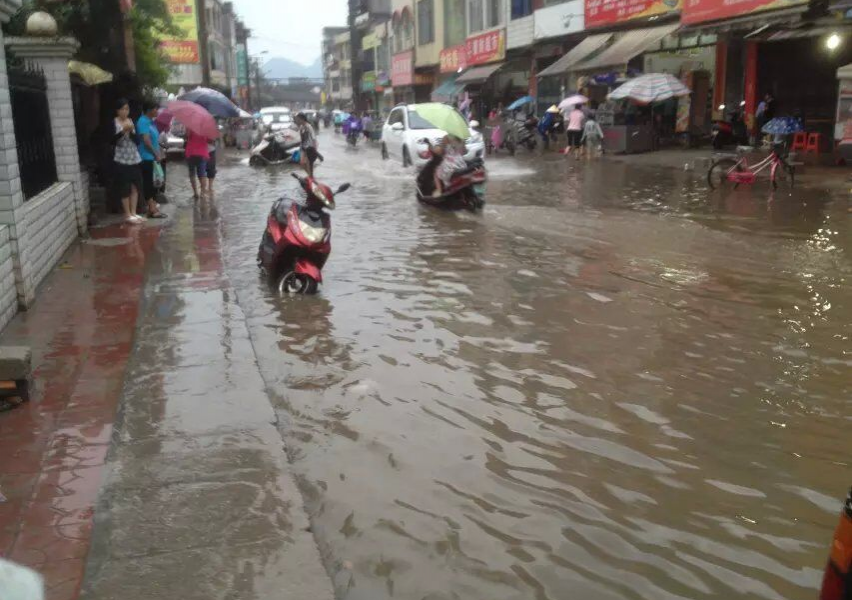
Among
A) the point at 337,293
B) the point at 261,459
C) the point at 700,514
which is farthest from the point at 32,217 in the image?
the point at 700,514

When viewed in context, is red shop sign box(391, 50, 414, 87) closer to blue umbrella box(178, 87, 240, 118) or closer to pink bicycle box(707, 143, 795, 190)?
blue umbrella box(178, 87, 240, 118)

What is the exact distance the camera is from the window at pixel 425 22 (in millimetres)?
43312

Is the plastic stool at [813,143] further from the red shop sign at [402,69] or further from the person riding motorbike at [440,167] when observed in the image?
the red shop sign at [402,69]

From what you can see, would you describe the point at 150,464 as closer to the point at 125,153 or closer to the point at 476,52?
the point at 125,153

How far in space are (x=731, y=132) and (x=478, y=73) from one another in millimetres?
17225

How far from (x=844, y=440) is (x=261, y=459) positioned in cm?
293

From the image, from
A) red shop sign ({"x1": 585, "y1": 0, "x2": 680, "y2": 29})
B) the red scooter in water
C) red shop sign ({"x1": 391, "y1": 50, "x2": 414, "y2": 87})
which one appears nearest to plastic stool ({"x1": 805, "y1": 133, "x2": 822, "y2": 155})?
red shop sign ({"x1": 585, "y1": 0, "x2": 680, "y2": 29})

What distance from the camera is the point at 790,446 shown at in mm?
4195

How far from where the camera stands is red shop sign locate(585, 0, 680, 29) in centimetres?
2175

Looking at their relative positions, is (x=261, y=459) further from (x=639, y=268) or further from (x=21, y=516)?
(x=639, y=268)

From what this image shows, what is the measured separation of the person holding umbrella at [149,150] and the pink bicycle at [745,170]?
9079mm

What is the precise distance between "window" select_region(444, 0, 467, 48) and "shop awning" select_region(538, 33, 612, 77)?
14.9 m

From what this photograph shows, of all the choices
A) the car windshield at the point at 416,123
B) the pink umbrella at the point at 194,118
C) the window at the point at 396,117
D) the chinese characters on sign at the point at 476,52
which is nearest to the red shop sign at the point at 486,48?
the chinese characters on sign at the point at 476,52

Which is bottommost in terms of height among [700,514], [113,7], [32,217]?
[700,514]
